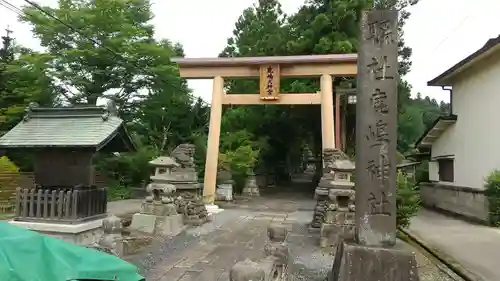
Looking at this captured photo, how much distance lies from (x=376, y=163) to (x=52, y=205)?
654cm

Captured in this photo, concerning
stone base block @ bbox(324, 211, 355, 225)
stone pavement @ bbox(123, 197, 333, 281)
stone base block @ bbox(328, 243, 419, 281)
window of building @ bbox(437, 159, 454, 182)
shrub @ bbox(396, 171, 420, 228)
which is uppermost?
window of building @ bbox(437, 159, 454, 182)

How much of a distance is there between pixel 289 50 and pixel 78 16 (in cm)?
1032

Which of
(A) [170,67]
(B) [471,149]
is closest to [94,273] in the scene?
(B) [471,149]

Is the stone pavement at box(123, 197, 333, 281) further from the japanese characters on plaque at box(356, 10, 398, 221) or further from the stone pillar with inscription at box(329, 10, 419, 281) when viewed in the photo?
the japanese characters on plaque at box(356, 10, 398, 221)

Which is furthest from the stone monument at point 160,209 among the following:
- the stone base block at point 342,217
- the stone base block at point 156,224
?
the stone base block at point 342,217

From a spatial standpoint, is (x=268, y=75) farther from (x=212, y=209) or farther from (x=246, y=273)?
(x=246, y=273)

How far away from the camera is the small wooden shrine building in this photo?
8.62 m

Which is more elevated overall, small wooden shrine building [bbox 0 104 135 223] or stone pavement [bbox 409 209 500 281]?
small wooden shrine building [bbox 0 104 135 223]

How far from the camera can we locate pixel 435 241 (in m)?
10.6

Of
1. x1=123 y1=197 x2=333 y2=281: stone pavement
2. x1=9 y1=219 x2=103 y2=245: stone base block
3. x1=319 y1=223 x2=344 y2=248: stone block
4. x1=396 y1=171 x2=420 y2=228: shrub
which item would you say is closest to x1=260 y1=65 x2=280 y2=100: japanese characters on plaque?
x1=123 y1=197 x2=333 y2=281: stone pavement

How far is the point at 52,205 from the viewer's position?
28.2 ft

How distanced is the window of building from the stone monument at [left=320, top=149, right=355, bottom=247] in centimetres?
994

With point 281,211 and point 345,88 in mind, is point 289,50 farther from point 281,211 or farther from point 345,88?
point 281,211

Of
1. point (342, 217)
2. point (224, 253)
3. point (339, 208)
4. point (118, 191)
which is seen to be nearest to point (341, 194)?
point (339, 208)
